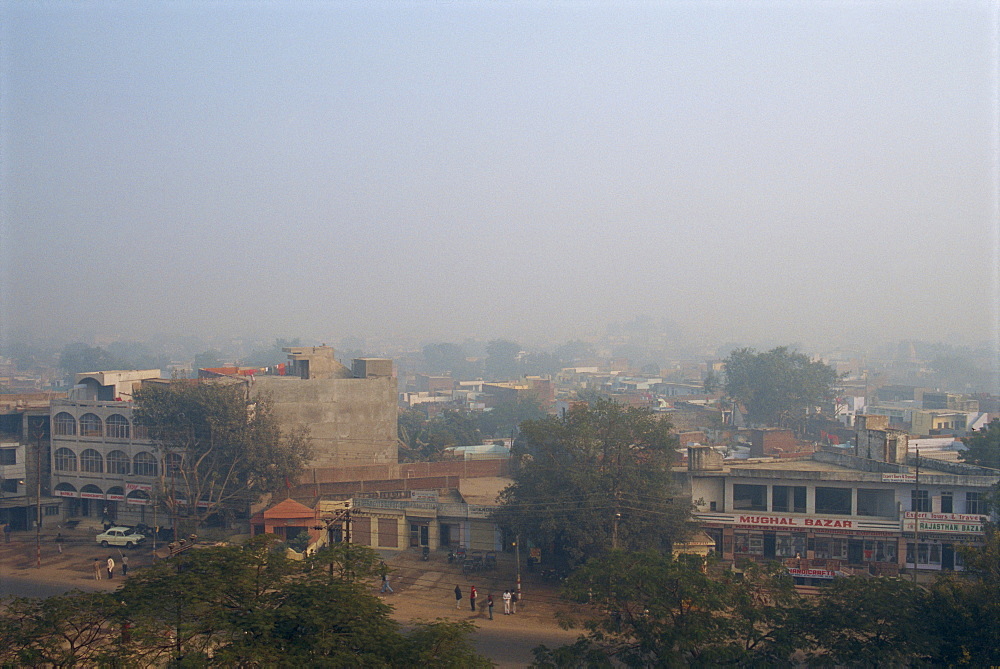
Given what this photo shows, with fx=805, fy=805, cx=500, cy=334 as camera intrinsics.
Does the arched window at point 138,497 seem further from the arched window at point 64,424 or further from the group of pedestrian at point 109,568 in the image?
the group of pedestrian at point 109,568

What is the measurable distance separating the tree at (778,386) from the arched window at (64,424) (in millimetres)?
40910

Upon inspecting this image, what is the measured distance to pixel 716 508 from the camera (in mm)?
24969

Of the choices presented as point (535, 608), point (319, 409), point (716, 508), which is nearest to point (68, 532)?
point (319, 409)

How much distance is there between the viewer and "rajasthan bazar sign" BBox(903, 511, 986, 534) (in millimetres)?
22516

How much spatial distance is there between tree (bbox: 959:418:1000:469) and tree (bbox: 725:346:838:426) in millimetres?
25286

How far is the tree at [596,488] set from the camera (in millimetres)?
21609

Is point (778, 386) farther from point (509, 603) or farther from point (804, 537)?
point (509, 603)

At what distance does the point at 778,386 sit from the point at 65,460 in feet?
137

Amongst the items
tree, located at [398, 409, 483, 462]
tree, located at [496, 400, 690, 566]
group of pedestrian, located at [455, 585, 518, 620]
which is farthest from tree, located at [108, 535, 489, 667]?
tree, located at [398, 409, 483, 462]

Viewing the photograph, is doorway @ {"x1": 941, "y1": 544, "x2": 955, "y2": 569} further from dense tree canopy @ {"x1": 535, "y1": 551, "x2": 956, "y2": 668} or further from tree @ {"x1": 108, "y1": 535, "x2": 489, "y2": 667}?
tree @ {"x1": 108, "y1": 535, "x2": 489, "y2": 667}

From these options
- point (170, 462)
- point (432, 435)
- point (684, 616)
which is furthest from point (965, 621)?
point (432, 435)

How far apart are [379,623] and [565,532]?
1102 centimetres

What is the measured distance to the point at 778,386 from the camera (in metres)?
Result: 53.2

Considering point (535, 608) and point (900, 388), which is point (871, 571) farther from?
point (900, 388)
